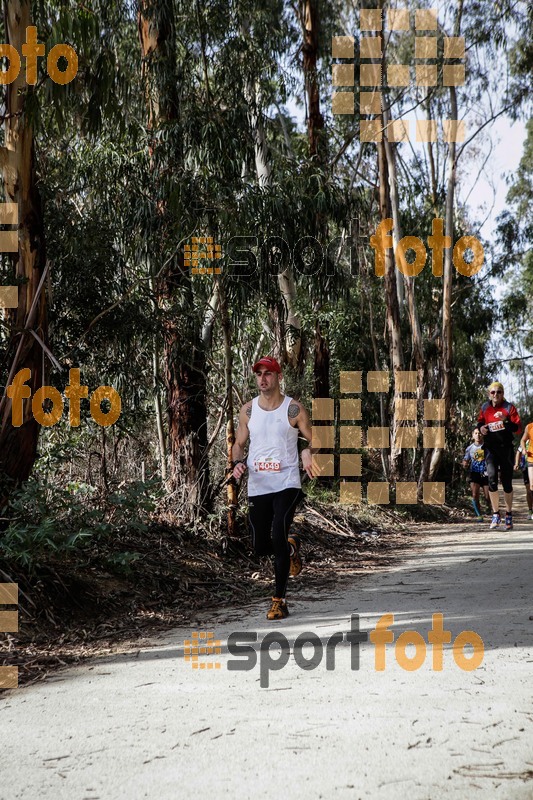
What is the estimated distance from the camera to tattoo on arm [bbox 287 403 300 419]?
6733mm

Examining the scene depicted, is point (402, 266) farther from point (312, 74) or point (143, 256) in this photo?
point (143, 256)

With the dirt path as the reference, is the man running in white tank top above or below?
above

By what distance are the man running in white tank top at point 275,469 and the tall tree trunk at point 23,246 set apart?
6.42ft

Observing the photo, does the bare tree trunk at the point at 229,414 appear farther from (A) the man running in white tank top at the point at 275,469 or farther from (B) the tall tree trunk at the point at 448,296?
(B) the tall tree trunk at the point at 448,296

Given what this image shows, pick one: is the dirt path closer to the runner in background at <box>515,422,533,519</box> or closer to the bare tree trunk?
the bare tree trunk

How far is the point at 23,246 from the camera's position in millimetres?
7867

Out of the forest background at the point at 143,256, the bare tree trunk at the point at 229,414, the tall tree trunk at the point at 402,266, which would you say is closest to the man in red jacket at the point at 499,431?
the forest background at the point at 143,256

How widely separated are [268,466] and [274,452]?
11 centimetres

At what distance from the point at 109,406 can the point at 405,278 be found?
1510 centimetres

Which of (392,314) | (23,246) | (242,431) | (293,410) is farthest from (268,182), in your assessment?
(392,314)

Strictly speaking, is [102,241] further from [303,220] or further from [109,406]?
[303,220]

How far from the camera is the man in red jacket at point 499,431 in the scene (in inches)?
497

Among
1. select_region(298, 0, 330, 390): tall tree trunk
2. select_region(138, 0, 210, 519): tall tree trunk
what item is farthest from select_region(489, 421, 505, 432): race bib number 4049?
select_region(298, 0, 330, 390): tall tree trunk

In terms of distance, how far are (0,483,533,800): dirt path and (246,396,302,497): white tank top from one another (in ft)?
3.48
